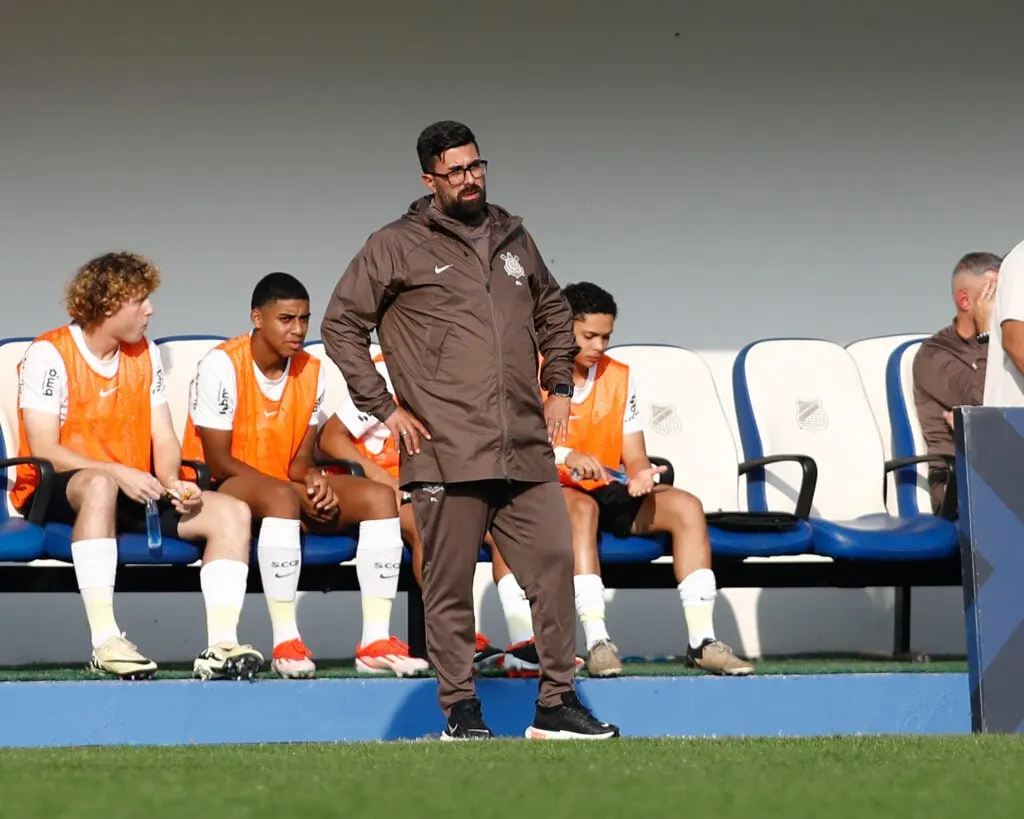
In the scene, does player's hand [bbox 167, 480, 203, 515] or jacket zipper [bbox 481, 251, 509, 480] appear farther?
player's hand [bbox 167, 480, 203, 515]

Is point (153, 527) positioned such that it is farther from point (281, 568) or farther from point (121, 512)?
point (281, 568)

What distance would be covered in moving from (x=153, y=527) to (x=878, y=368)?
3.11m

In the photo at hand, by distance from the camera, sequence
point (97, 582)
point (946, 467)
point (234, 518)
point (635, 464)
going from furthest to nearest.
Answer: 1. point (946, 467)
2. point (635, 464)
3. point (234, 518)
4. point (97, 582)

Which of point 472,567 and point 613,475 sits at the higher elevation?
point 613,475

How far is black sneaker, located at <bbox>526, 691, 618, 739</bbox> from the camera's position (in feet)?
14.2

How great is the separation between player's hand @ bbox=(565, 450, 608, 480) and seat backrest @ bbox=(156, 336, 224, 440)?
1429 millimetres

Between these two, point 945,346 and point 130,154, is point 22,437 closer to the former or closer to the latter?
point 130,154

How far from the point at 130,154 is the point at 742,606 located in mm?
3141

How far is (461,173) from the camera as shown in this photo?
4406 millimetres

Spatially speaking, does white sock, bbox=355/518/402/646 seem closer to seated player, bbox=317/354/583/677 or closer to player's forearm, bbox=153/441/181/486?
seated player, bbox=317/354/583/677

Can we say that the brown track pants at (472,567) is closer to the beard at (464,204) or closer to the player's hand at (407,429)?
the player's hand at (407,429)

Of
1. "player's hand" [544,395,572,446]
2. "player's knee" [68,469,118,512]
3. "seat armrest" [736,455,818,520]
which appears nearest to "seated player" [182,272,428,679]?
"player's knee" [68,469,118,512]

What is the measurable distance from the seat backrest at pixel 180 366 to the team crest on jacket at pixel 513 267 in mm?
2009

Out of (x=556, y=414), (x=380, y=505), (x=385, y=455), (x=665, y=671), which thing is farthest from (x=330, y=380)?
(x=556, y=414)
